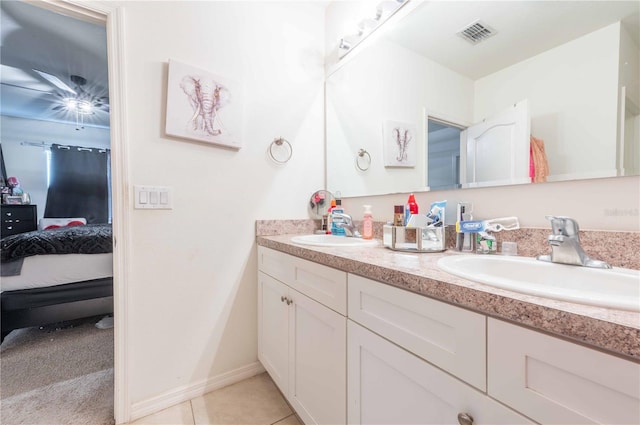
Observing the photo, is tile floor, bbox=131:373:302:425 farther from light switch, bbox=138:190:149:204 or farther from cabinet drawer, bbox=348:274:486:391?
light switch, bbox=138:190:149:204

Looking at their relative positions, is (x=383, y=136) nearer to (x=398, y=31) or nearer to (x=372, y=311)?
(x=398, y=31)

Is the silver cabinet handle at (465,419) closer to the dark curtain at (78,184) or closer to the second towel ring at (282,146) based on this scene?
the second towel ring at (282,146)

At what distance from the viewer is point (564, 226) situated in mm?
716

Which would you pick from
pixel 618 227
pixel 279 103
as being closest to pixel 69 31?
pixel 279 103

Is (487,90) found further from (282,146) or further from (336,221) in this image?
(282,146)

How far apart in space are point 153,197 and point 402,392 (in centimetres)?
129

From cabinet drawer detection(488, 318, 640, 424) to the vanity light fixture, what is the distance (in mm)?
1555

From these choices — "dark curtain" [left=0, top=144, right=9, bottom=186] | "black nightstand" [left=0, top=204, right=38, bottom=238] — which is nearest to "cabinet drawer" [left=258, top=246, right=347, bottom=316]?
"black nightstand" [left=0, top=204, right=38, bottom=238]

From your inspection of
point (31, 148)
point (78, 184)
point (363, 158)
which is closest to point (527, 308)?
point (363, 158)

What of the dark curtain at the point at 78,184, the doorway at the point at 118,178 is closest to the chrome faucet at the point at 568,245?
the doorway at the point at 118,178

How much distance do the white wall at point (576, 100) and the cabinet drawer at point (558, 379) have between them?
2.14ft

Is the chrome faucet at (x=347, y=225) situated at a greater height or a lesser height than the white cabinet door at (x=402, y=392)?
greater

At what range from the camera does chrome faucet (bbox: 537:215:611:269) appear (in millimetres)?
694

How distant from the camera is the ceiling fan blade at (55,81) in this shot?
280cm
